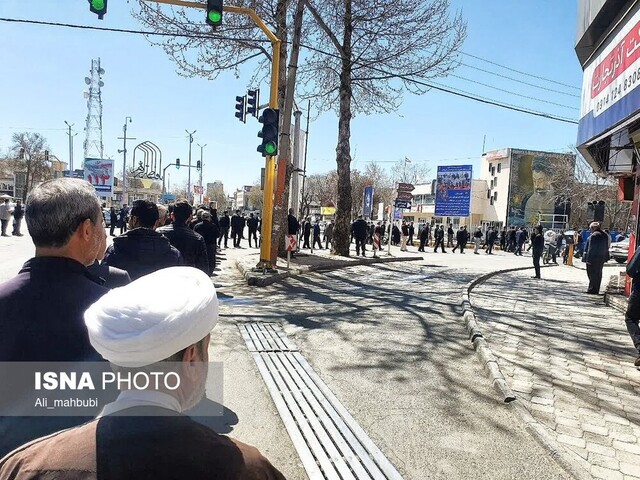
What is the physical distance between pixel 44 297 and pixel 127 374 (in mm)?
809

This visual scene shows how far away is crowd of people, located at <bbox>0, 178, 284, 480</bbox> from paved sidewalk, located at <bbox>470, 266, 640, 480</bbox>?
3290 millimetres

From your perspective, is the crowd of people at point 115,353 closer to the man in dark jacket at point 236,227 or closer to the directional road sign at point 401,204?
the man in dark jacket at point 236,227

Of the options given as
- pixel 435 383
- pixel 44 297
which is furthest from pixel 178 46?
pixel 44 297

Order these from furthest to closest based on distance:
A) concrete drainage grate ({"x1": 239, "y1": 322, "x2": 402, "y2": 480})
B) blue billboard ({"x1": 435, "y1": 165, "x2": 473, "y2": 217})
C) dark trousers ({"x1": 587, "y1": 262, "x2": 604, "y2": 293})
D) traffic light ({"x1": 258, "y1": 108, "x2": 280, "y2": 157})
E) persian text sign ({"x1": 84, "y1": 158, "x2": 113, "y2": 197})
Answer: blue billboard ({"x1": 435, "y1": 165, "x2": 473, "y2": 217}) < persian text sign ({"x1": 84, "y1": 158, "x2": 113, "y2": 197}) < dark trousers ({"x1": 587, "y1": 262, "x2": 604, "y2": 293}) < traffic light ({"x1": 258, "y1": 108, "x2": 280, "y2": 157}) < concrete drainage grate ({"x1": 239, "y1": 322, "x2": 402, "y2": 480})

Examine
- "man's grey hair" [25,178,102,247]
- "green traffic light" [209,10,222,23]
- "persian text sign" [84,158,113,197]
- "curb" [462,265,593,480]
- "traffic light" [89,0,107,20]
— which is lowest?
"curb" [462,265,593,480]

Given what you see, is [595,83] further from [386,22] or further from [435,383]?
[386,22]

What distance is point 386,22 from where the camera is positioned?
A: 1822 centimetres

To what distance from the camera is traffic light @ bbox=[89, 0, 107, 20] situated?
8672mm

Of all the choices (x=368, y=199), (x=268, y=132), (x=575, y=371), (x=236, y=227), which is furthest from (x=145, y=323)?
(x=368, y=199)

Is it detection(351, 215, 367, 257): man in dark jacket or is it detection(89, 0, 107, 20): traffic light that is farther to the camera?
detection(351, 215, 367, 257): man in dark jacket

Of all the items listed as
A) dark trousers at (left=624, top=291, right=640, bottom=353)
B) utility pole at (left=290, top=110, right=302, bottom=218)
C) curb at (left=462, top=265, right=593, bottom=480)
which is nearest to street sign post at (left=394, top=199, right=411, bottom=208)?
utility pole at (left=290, top=110, right=302, bottom=218)

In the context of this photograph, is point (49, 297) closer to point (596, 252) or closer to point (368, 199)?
point (596, 252)

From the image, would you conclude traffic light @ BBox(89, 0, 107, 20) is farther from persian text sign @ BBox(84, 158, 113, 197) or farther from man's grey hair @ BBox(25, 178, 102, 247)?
persian text sign @ BBox(84, 158, 113, 197)

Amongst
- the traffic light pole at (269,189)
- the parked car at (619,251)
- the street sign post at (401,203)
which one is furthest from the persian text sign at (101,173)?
the parked car at (619,251)
